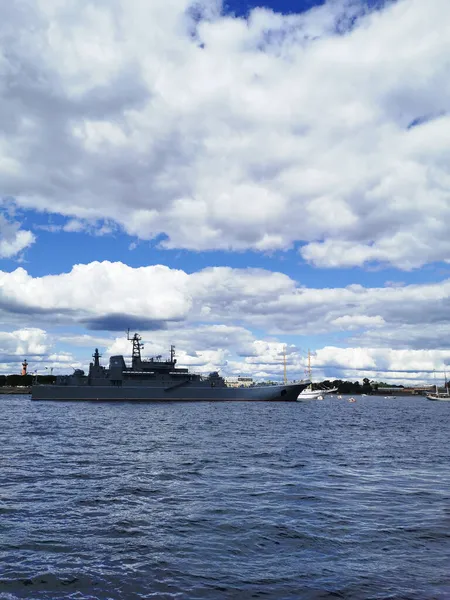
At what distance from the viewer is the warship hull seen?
115125mm

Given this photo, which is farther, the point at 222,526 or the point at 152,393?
the point at 152,393

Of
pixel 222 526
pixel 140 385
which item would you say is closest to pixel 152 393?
pixel 140 385

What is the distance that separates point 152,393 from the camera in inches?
4530

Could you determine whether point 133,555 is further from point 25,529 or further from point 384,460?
point 384,460

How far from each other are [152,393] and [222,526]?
10257 centimetres

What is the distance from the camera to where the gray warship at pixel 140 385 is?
4545 inches

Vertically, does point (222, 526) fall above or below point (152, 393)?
above

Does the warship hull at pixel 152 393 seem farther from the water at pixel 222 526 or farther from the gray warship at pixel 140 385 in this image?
the water at pixel 222 526

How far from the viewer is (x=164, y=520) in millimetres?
15820

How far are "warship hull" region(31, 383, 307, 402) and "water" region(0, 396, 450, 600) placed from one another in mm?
85186

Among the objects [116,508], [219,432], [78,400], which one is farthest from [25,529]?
[78,400]

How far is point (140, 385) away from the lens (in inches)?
4540

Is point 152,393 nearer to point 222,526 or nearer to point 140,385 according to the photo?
point 140,385

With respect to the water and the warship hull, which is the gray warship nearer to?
the warship hull
